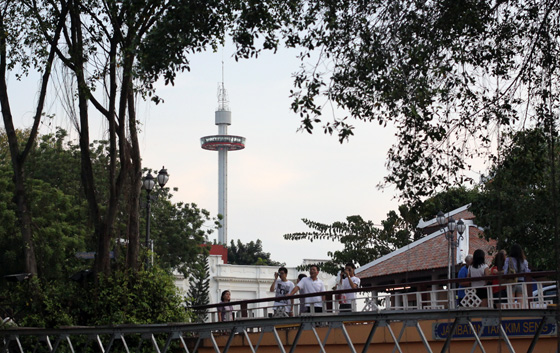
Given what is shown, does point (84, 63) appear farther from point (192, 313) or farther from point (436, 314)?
point (436, 314)

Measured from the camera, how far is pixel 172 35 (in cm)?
1274

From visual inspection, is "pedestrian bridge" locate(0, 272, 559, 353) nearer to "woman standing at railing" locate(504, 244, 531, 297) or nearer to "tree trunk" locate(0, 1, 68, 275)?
"woman standing at railing" locate(504, 244, 531, 297)

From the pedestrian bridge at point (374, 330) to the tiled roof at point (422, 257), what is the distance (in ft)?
39.8

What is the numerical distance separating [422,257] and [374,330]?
67.2ft

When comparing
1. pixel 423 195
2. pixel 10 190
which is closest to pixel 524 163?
pixel 423 195

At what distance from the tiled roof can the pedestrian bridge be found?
1212 cm

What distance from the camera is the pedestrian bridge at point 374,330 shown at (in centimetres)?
1355

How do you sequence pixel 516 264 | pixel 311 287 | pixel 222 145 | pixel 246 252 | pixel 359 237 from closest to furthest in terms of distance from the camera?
pixel 516 264, pixel 311 287, pixel 359 237, pixel 246 252, pixel 222 145

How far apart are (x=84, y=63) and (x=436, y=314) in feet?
32.8

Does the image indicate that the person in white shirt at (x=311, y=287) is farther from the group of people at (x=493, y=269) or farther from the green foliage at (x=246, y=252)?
the green foliage at (x=246, y=252)

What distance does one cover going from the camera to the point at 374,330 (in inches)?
537

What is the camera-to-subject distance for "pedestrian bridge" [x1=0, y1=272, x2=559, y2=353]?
13.6 metres

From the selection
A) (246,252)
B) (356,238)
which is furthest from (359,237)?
(246,252)

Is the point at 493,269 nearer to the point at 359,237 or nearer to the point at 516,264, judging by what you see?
the point at 516,264
